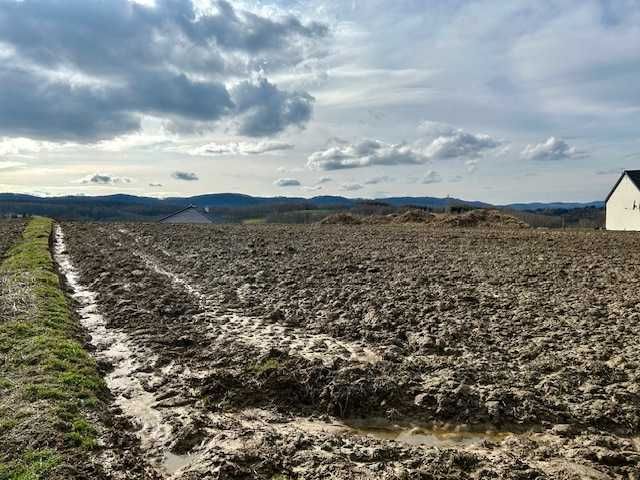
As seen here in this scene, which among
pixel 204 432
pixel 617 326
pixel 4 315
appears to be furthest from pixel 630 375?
pixel 4 315

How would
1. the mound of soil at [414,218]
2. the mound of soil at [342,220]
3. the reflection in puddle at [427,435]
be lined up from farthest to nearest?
the mound of soil at [342,220]
the mound of soil at [414,218]
the reflection in puddle at [427,435]

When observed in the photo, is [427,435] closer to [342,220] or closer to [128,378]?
[128,378]

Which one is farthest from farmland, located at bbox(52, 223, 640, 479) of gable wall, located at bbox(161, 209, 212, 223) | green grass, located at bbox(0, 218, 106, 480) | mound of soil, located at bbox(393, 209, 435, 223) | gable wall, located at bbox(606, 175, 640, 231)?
gable wall, located at bbox(161, 209, 212, 223)

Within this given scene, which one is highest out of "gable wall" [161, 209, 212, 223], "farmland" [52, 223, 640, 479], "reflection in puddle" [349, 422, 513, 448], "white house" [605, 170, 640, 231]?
"white house" [605, 170, 640, 231]

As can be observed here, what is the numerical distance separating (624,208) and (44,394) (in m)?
52.4

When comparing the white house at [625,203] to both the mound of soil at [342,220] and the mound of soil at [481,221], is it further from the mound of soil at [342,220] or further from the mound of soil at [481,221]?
the mound of soil at [342,220]

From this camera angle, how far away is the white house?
47062 millimetres

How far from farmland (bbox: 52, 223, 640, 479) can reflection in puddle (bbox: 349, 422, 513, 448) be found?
→ 3 cm

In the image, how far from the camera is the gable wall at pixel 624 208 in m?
→ 47.1

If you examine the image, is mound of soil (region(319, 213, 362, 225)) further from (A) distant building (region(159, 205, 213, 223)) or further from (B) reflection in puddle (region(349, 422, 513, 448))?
(B) reflection in puddle (region(349, 422, 513, 448))

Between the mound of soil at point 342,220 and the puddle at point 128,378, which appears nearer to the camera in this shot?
the puddle at point 128,378

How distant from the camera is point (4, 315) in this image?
12359 millimetres

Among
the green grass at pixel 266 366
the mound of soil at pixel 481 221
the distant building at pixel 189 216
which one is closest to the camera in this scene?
the green grass at pixel 266 366

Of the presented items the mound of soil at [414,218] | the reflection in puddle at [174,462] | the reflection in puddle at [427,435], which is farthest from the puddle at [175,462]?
the mound of soil at [414,218]
